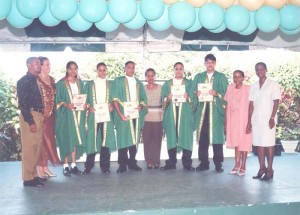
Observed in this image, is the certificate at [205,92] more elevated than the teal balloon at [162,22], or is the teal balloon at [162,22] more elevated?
the teal balloon at [162,22]

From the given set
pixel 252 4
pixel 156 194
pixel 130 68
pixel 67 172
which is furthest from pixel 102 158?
pixel 252 4

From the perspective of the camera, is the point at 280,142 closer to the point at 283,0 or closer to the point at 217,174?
the point at 217,174

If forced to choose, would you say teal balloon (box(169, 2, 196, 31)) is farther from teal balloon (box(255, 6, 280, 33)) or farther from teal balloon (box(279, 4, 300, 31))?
teal balloon (box(279, 4, 300, 31))

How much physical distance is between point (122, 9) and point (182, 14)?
27.0 inches

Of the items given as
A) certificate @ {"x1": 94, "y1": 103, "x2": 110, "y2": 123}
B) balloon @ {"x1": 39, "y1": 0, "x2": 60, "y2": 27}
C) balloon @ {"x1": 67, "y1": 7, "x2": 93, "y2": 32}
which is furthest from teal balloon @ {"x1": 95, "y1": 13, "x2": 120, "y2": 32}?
certificate @ {"x1": 94, "y1": 103, "x2": 110, "y2": 123}

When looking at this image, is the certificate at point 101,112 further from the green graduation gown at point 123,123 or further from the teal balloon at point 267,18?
the teal balloon at point 267,18

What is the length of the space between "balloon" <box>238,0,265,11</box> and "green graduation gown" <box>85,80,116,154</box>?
7.19ft

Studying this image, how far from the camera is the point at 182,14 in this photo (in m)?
4.20

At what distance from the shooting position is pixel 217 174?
5.22 metres

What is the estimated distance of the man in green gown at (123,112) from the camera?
541 centimetres

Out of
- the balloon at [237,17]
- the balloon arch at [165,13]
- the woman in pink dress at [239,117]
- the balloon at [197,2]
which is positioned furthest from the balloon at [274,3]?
the woman in pink dress at [239,117]

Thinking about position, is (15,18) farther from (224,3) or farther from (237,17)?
(237,17)

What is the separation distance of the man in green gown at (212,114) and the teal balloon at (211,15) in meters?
1.06

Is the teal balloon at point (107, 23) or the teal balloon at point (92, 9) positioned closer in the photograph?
the teal balloon at point (92, 9)
